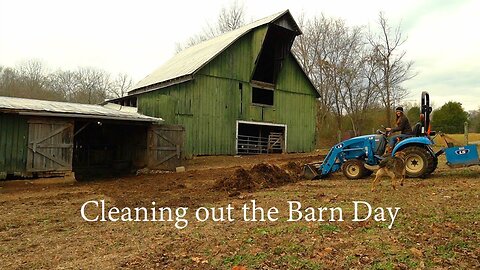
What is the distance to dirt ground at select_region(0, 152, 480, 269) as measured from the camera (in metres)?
3.72

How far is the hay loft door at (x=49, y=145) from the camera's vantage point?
1073 centimetres

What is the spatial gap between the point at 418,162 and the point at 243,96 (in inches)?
438

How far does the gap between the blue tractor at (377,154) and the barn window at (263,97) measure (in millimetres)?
10097

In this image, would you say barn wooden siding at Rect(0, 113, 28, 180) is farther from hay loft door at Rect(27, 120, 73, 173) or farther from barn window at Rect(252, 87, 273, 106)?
barn window at Rect(252, 87, 273, 106)

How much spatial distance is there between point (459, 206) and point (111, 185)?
908cm

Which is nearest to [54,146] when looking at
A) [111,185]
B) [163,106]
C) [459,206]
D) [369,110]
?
[111,185]

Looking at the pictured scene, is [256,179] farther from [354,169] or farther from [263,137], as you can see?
[263,137]

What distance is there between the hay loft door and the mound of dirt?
18.4ft

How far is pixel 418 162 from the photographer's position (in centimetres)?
841

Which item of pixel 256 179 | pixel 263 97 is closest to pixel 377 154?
pixel 256 179

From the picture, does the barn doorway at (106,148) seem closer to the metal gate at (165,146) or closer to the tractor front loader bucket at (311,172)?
the metal gate at (165,146)

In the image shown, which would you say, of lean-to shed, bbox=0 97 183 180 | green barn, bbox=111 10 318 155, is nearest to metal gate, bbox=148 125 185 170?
lean-to shed, bbox=0 97 183 180

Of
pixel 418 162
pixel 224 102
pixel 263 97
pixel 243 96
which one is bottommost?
pixel 418 162

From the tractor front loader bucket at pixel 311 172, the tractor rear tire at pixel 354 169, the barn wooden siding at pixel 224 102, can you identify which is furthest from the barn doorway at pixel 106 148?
the tractor rear tire at pixel 354 169
